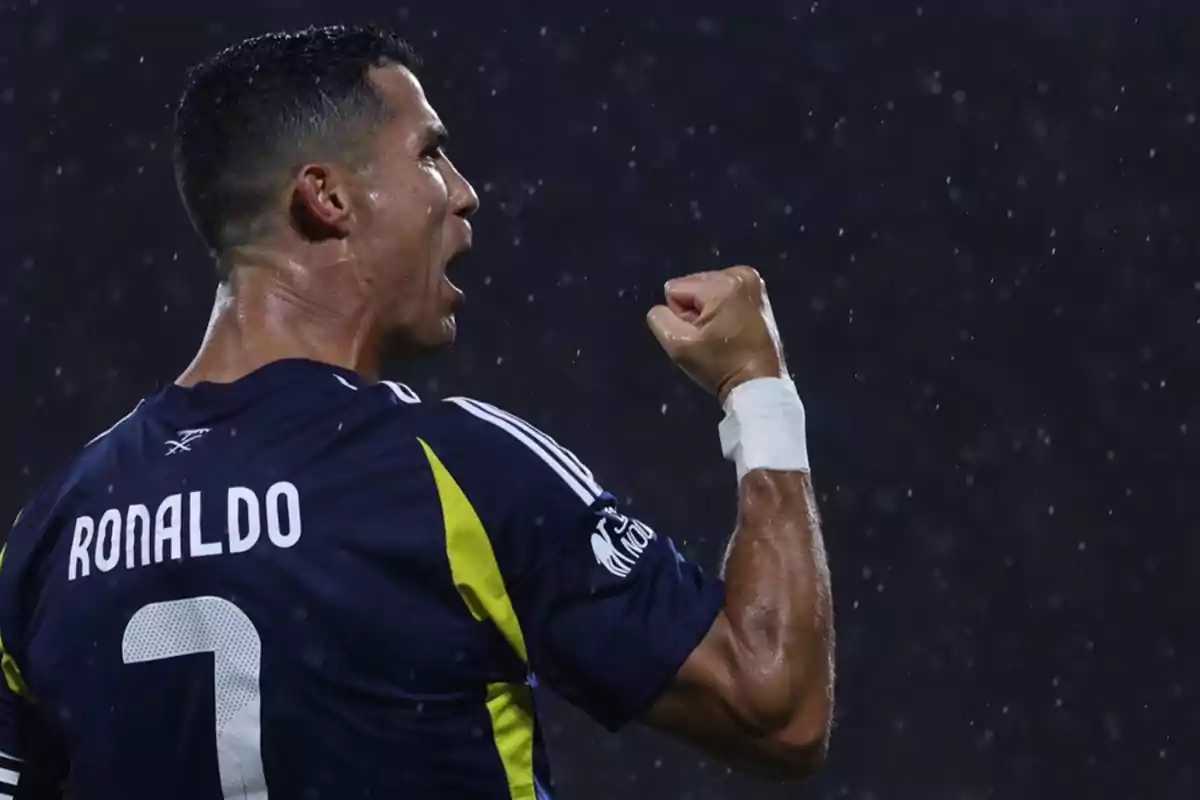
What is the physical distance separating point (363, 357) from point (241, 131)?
0.58 ft

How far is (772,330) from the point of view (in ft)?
3.79

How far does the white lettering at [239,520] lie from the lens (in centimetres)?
97

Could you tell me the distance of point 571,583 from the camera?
970mm

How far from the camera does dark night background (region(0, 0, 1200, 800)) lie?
2768 millimetres

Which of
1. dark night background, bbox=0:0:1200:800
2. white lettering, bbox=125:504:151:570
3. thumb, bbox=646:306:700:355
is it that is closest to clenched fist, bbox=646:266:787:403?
thumb, bbox=646:306:700:355

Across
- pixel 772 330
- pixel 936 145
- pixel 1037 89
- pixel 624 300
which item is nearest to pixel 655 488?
pixel 624 300

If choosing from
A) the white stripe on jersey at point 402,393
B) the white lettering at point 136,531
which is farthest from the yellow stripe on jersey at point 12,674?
the white stripe on jersey at point 402,393

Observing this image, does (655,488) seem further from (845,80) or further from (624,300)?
(845,80)

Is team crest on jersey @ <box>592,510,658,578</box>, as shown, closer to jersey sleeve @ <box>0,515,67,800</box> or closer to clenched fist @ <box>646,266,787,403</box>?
clenched fist @ <box>646,266,787,403</box>

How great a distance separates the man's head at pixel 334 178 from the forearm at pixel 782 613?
27 centimetres

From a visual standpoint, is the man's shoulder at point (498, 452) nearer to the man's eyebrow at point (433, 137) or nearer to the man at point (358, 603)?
the man at point (358, 603)

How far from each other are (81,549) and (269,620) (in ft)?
0.45

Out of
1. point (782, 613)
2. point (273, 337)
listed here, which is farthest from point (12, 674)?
point (782, 613)

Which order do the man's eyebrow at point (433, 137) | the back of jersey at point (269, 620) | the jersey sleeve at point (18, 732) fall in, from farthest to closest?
the man's eyebrow at point (433, 137) < the jersey sleeve at point (18, 732) < the back of jersey at point (269, 620)
